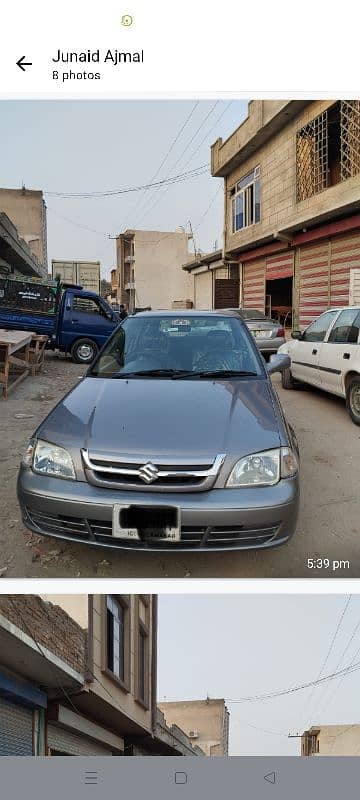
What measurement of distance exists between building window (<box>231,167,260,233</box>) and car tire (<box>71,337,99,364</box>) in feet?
16.2

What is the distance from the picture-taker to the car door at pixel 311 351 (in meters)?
6.27

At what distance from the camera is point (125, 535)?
2289mm

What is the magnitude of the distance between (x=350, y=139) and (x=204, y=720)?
954cm

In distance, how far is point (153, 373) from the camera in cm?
329

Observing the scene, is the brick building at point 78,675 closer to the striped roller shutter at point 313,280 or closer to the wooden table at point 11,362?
the wooden table at point 11,362

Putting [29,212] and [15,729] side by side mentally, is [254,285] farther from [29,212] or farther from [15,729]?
[15,729]

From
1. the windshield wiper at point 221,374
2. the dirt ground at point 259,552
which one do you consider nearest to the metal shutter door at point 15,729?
the dirt ground at point 259,552

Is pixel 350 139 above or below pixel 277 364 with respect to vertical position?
above

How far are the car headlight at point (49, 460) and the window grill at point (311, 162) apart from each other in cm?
905
